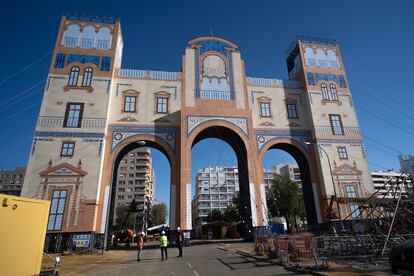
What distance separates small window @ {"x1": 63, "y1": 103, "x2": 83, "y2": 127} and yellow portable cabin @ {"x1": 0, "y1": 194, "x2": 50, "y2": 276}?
19.7 m

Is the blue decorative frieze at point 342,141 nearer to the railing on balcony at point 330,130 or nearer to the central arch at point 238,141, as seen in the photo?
the railing on balcony at point 330,130

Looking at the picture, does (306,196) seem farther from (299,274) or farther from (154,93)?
(299,274)

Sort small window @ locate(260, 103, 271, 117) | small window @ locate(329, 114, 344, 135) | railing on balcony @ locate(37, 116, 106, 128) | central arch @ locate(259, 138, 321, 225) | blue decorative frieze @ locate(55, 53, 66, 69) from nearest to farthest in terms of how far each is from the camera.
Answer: railing on balcony @ locate(37, 116, 106, 128) → blue decorative frieze @ locate(55, 53, 66, 69) → central arch @ locate(259, 138, 321, 225) → small window @ locate(329, 114, 344, 135) → small window @ locate(260, 103, 271, 117)

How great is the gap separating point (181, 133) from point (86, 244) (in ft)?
40.6

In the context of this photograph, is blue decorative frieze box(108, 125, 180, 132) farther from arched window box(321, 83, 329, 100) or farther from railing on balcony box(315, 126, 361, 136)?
arched window box(321, 83, 329, 100)

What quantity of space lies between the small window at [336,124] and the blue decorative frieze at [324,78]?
14.7 ft

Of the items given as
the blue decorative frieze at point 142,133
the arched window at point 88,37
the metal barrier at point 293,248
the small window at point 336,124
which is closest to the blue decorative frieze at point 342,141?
the small window at point 336,124

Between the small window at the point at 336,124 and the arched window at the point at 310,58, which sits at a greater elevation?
the arched window at the point at 310,58

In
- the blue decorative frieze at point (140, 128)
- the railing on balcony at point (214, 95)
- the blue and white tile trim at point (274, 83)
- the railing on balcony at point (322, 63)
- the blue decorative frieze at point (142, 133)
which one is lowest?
the blue decorative frieze at point (142, 133)

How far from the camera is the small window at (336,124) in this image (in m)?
29.1

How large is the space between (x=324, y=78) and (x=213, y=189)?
241ft

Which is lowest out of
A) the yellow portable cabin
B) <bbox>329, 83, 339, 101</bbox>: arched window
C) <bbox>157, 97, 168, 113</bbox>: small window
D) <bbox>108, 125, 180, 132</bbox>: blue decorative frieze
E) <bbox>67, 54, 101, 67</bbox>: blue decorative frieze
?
the yellow portable cabin

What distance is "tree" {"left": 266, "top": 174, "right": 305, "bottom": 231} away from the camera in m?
44.4

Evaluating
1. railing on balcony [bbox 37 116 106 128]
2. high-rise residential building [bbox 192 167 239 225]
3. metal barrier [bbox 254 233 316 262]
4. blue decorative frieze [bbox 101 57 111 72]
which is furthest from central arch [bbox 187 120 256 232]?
high-rise residential building [bbox 192 167 239 225]
